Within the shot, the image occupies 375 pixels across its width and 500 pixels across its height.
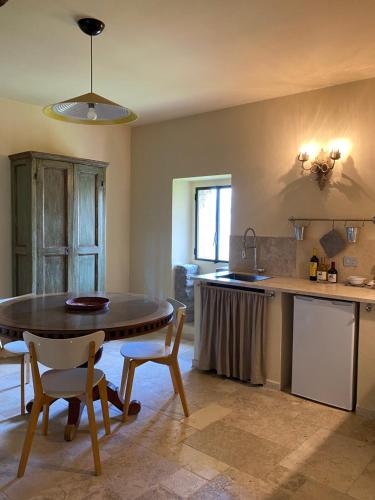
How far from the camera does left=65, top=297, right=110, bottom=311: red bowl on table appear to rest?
8.85 ft

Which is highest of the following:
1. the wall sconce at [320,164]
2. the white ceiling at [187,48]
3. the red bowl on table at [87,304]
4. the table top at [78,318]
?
the white ceiling at [187,48]

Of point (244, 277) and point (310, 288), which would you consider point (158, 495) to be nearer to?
point (310, 288)

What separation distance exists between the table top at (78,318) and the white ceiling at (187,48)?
70.3 inches

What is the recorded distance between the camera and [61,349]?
2135mm

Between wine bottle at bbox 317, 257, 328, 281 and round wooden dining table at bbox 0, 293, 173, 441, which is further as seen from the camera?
wine bottle at bbox 317, 257, 328, 281

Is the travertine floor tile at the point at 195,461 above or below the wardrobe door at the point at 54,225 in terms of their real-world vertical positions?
below

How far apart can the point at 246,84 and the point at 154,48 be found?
3.33 feet

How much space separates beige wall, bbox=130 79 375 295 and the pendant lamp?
1791mm

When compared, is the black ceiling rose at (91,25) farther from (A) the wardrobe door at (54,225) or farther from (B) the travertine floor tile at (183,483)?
(B) the travertine floor tile at (183,483)

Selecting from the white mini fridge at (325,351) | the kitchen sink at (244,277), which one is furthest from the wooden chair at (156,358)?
the kitchen sink at (244,277)

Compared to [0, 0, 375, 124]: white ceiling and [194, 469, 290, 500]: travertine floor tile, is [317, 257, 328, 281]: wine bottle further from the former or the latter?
[194, 469, 290, 500]: travertine floor tile

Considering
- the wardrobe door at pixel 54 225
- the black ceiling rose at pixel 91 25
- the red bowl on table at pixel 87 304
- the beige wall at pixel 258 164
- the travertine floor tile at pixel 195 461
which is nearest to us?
the travertine floor tile at pixel 195 461

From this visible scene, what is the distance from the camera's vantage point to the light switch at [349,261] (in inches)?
138

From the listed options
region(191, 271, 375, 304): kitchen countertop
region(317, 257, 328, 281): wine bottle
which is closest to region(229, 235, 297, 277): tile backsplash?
region(191, 271, 375, 304): kitchen countertop
